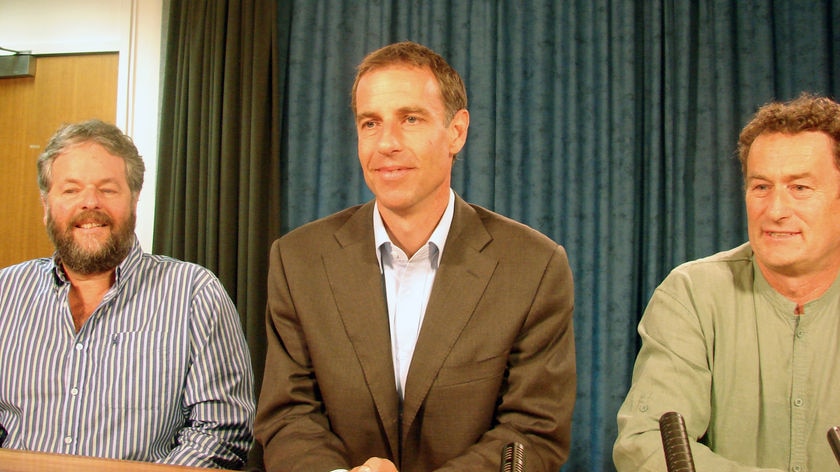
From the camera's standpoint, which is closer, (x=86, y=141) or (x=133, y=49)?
(x=86, y=141)

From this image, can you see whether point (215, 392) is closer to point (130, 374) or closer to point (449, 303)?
point (130, 374)

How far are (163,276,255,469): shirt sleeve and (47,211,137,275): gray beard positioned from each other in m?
0.23

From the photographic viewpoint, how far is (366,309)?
57.6 inches

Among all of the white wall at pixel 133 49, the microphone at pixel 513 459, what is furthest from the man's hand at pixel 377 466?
the white wall at pixel 133 49

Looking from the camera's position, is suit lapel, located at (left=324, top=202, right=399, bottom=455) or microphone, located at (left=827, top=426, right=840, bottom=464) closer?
microphone, located at (left=827, top=426, right=840, bottom=464)

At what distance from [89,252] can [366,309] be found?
2.51 ft

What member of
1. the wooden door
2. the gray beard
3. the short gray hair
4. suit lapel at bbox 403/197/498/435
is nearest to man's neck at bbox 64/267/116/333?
the gray beard

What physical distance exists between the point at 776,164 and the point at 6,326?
6.15 feet

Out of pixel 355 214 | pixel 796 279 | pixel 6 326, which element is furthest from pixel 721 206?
pixel 6 326

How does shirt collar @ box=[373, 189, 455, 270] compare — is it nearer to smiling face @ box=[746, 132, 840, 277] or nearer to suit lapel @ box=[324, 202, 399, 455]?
suit lapel @ box=[324, 202, 399, 455]

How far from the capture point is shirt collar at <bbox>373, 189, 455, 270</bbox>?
1.53 m

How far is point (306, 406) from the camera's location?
1.47 m

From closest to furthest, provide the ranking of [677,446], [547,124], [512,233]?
[677,446]
[512,233]
[547,124]

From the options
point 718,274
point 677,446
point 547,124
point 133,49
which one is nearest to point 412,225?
point 718,274
